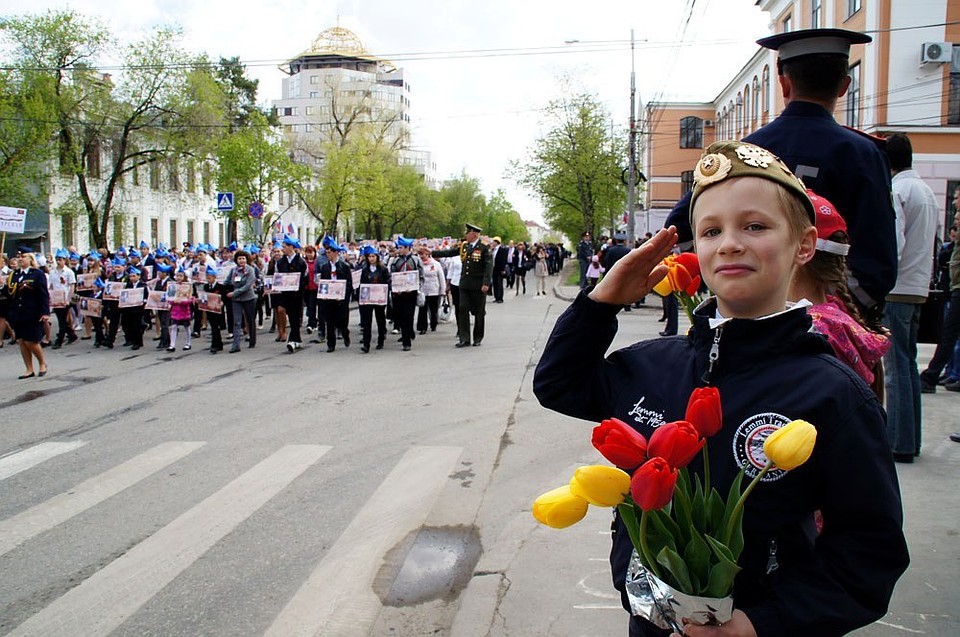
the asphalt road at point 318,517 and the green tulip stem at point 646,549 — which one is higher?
the green tulip stem at point 646,549

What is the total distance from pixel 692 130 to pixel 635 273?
6706 centimetres

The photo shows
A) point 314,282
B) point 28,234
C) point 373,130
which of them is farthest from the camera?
point 373,130

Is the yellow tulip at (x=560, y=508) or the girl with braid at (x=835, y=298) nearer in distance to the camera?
the yellow tulip at (x=560, y=508)

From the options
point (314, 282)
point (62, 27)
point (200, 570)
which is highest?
point (62, 27)

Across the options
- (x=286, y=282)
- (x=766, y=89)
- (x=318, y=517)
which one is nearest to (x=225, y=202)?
(x=286, y=282)

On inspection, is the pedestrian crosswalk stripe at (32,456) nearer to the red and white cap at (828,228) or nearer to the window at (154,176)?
the red and white cap at (828,228)

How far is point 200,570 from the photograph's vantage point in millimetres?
4672

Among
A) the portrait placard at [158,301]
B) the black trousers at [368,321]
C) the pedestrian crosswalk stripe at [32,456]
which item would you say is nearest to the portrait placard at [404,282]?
the black trousers at [368,321]

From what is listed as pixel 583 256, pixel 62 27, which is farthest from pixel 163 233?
pixel 583 256

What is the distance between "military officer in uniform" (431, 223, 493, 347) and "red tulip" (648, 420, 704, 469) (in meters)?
13.1

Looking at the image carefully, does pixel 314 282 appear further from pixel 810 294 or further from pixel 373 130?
pixel 373 130

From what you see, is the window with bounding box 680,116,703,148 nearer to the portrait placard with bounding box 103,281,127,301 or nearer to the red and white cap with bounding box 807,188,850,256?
the portrait placard with bounding box 103,281,127,301

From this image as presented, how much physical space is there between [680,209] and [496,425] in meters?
5.94

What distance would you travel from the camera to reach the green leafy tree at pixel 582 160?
4222cm
